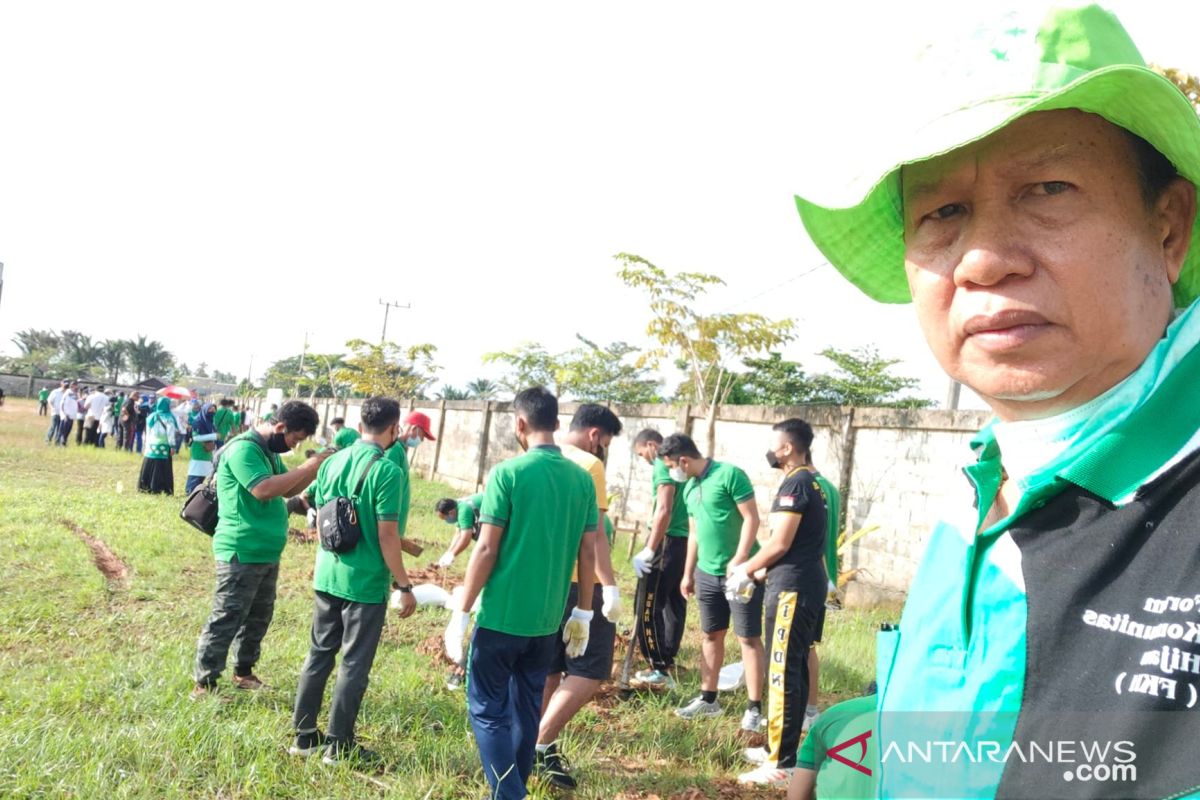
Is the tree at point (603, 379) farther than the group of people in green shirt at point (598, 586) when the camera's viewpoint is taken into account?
Yes

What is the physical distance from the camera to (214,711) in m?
4.39

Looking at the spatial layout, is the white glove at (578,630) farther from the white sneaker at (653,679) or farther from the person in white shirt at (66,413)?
the person in white shirt at (66,413)

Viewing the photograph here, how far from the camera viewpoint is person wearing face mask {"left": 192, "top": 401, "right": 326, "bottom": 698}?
189 inches

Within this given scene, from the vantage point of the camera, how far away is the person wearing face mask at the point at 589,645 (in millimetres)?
4285

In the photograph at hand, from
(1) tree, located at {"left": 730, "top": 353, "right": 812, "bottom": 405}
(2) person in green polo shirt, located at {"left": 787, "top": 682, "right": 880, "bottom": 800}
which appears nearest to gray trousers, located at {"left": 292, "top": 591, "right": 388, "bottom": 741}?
(2) person in green polo shirt, located at {"left": 787, "top": 682, "right": 880, "bottom": 800}

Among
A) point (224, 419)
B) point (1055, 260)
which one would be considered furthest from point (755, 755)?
point (224, 419)

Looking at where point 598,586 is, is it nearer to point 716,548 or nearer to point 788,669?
point 716,548

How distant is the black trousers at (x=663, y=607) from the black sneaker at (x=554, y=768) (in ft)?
Result: 5.99

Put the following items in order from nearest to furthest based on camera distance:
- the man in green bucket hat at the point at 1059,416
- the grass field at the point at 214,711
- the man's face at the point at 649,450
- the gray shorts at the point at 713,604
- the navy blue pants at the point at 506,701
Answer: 1. the man in green bucket hat at the point at 1059,416
2. the navy blue pants at the point at 506,701
3. the grass field at the point at 214,711
4. the gray shorts at the point at 713,604
5. the man's face at the point at 649,450

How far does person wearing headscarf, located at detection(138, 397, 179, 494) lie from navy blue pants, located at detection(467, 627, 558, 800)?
32.9 feet

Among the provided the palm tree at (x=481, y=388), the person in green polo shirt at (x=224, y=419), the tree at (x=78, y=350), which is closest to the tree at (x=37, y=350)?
the tree at (x=78, y=350)

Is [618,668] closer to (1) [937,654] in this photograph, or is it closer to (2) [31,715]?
(2) [31,715]

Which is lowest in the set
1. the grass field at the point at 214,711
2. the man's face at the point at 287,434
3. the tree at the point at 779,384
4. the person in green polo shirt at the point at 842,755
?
the grass field at the point at 214,711

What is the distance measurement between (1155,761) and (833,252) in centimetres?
75
